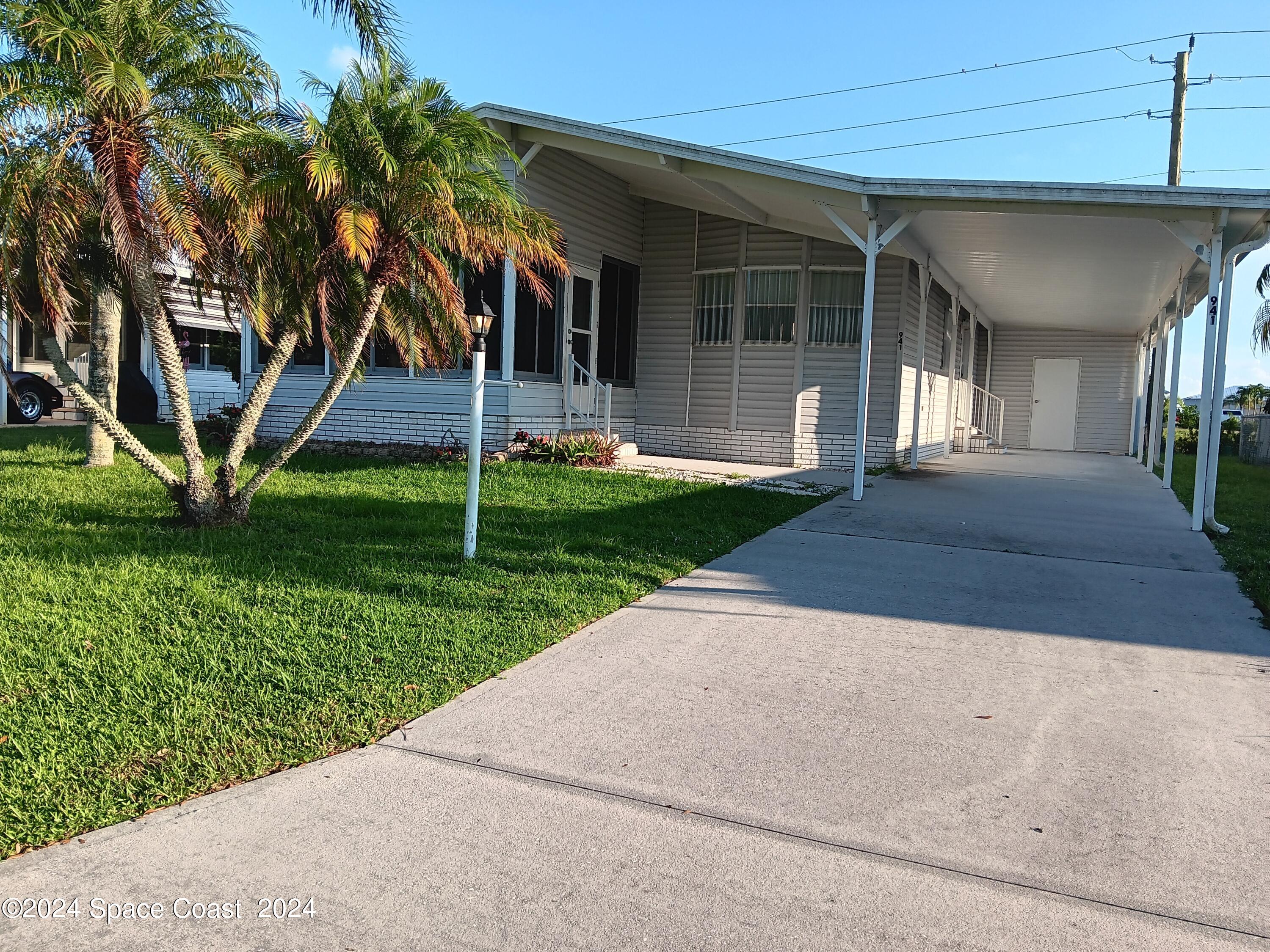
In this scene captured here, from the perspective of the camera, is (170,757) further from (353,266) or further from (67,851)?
(353,266)

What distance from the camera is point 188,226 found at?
6.13 m

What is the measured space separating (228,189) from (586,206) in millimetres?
7617

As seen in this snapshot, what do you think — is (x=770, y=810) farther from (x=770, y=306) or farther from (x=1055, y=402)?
(x=1055, y=402)

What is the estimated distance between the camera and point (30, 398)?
60.5ft

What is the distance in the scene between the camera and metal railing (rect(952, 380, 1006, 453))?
20.0 m

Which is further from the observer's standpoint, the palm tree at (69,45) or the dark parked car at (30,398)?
the dark parked car at (30,398)

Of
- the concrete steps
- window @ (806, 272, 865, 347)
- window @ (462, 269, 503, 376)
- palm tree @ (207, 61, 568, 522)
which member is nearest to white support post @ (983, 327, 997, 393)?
window @ (806, 272, 865, 347)

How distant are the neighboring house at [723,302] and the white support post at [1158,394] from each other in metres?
0.66

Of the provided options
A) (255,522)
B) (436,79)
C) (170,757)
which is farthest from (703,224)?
(170,757)

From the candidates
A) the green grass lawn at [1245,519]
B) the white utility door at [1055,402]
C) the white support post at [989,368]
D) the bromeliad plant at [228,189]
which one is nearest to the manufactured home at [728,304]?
the green grass lawn at [1245,519]

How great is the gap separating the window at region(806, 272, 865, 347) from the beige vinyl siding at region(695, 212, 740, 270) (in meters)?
1.27

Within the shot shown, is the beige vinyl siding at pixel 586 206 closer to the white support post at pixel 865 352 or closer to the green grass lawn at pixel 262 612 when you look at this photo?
the white support post at pixel 865 352

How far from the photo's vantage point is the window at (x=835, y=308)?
13.4 metres

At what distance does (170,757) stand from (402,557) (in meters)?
3.05
